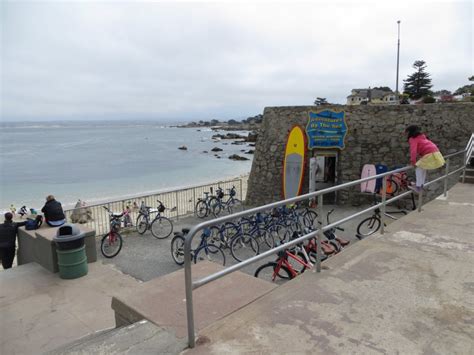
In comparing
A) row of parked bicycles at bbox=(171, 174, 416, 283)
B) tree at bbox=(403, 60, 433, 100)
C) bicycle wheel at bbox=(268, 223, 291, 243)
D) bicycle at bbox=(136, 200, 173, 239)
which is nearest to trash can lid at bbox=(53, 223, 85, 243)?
row of parked bicycles at bbox=(171, 174, 416, 283)

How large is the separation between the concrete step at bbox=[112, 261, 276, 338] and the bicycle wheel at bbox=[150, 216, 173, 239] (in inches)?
265

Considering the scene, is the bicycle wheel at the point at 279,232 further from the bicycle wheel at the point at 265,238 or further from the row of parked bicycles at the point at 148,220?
the row of parked bicycles at the point at 148,220

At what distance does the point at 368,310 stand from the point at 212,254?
5.09m

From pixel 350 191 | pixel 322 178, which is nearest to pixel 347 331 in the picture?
pixel 350 191

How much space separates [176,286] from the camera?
125 inches

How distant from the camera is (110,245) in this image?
28.2 feet

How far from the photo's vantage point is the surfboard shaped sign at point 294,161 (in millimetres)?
13125

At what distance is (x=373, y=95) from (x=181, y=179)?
1708 inches

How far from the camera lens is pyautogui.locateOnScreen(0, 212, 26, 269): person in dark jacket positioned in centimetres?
761

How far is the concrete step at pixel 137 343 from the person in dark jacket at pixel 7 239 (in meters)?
6.42

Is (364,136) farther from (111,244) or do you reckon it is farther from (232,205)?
(111,244)

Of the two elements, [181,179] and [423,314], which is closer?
[423,314]

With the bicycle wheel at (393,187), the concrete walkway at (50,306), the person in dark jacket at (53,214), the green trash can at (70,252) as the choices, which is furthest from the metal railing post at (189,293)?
the bicycle wheel at (393,187)

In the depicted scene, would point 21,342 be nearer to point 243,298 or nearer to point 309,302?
point 243,298
